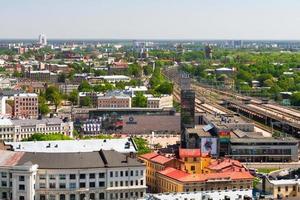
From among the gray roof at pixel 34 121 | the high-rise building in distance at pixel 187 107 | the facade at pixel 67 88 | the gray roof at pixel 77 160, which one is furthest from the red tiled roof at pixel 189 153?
the facade at pixel 67 88

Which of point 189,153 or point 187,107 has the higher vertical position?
point 187,107

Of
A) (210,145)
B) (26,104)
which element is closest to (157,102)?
(26,104)

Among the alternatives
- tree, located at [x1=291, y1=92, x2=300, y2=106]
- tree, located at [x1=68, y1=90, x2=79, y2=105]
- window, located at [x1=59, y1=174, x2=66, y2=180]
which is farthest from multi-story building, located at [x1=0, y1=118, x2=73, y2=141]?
tree, located at [x1=291, y1=92, x2=300, y2=106]

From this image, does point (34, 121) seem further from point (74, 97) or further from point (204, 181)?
point (74, 97)

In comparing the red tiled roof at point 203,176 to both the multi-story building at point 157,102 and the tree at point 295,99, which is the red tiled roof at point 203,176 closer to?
the multi-story building at point 157,102

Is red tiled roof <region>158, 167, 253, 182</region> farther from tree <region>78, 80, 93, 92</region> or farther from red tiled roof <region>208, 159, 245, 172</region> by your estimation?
tree <region>78, 80, 93, 92</region>

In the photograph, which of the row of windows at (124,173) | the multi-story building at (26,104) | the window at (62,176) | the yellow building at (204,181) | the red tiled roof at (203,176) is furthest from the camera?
the multi-story building at (26,104)
